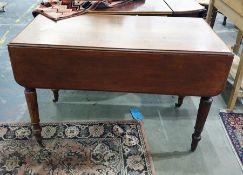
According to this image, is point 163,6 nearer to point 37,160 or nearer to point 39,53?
point 39,53

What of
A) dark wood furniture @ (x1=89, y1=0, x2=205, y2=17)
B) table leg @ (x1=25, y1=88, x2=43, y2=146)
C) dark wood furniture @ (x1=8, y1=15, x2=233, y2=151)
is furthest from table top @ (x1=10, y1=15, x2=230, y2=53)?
table leg @ (x1=25, y1=88, x2=43, y2=146)

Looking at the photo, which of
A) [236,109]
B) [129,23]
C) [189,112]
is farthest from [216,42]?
[236,109]

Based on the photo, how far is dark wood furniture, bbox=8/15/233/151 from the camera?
1262mm

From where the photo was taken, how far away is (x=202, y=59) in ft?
4.14

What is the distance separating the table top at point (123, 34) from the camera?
4.22 feet

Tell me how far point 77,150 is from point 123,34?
77 centimetres

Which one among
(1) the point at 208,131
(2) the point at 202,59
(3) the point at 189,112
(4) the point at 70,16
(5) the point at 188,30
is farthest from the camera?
(3) the point at 189,112

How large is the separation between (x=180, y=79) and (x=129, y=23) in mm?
490

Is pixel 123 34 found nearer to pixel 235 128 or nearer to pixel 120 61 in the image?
pixel 120 61

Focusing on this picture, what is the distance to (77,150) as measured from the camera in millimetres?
1646

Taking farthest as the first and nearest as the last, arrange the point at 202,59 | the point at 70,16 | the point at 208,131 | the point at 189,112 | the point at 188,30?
1. the point at 189,112
2. the point at 208,131
3. the point at 70,16
4. the point at 188,30
5. the point at 202,59

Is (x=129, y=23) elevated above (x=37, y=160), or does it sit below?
above

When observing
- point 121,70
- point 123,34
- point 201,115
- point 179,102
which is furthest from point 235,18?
point 121,70

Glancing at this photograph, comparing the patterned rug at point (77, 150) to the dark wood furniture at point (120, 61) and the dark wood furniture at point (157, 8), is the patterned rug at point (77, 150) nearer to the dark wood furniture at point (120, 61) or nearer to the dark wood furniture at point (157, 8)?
the dark wood furniture at point (120, 61)
